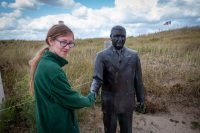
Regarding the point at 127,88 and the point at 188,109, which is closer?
the point at 127,88

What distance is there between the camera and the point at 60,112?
5.35ft

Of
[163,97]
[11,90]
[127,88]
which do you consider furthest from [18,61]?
[127,88]

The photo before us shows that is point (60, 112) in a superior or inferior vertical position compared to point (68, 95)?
inferior

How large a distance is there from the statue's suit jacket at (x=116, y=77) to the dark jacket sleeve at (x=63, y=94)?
0.52 m

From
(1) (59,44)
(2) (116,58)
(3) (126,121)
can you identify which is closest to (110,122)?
(3) (126,121)

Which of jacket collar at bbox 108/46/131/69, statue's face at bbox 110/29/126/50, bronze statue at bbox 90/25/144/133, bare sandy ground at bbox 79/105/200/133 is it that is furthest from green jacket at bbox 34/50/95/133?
bare sandy ground at bbox 79/105/200/133

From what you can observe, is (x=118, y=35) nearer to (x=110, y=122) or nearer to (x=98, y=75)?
(x=98, y=75)

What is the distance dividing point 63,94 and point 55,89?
0.08 metres

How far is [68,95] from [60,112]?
19cm

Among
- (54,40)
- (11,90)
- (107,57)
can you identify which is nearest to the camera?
(54,40)

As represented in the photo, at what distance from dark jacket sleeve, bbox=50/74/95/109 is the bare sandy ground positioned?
2.43 meters

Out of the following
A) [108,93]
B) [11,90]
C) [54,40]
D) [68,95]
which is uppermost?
[54,40]

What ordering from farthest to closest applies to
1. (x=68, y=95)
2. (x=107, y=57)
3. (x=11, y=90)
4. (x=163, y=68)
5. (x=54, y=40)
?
1. (x=163, y=68)
2. (x=11, y=90)
3. (x=107, y=57)
4. (x=54, y=40)
5. (x=68, y=95)

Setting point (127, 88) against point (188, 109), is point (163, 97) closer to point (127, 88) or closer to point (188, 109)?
point (188, 109)
